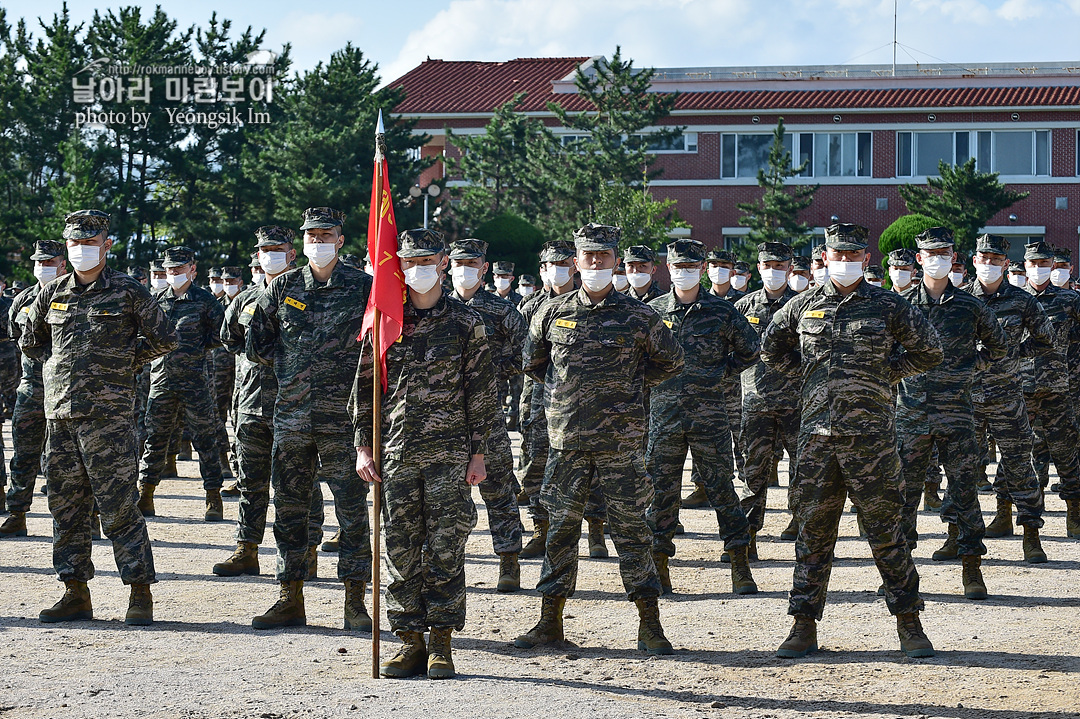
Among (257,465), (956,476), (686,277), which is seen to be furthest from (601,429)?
(956,476)

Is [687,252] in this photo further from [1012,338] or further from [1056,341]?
[1056,341]

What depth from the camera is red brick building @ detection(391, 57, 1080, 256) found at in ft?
138

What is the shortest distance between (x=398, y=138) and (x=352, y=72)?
2.86m

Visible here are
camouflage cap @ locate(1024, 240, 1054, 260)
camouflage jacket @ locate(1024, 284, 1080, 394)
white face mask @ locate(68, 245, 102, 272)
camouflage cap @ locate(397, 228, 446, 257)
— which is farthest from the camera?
camouflage cap @ locate(1024, 240, 1054, 260)

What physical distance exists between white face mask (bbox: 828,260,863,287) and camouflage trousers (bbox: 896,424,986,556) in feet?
7.24

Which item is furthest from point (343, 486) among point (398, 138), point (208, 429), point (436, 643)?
point (398, 138)

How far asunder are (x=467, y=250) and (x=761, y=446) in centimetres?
300

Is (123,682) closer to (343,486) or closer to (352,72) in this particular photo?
(343,486)

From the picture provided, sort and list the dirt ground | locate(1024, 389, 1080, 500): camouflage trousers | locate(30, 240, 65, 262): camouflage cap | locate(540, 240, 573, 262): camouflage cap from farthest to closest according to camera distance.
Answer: locate(30, 240, 65, 262): camouflage cap < locate(1024, 389, 1080, 500): camouflage trousers < locate(540, 240, 573, 262): camouflage cap < the dirt ground

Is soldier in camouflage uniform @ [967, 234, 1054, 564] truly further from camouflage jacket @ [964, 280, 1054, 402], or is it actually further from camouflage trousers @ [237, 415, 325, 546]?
camouflage trousers @ [237, 415, 325, 546]

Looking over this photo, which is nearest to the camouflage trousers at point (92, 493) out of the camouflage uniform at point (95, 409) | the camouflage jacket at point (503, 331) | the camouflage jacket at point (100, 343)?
the camouflage uniform at point (95, 409)

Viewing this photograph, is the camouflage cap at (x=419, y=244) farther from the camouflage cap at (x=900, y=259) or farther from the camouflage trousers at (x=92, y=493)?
the camouflage cap at (x=900, y=259)

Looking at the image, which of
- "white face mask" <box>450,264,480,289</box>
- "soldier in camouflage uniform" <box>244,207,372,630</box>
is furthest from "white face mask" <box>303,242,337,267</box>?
"white face mask" <box>450,264,480,289</box>

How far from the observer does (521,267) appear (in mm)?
37656
